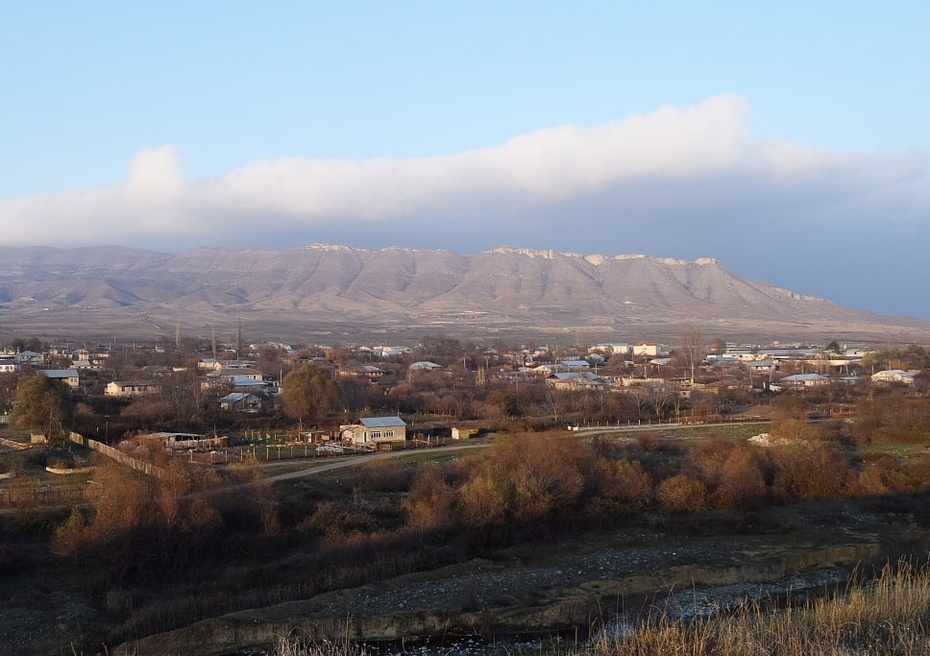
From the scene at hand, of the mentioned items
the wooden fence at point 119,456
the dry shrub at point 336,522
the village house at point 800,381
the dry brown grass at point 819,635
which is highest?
the dry brown grass at point 819,635

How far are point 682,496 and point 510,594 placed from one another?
820cm

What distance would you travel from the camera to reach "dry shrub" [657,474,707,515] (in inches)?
893

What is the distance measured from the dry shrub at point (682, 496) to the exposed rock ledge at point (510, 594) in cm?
224

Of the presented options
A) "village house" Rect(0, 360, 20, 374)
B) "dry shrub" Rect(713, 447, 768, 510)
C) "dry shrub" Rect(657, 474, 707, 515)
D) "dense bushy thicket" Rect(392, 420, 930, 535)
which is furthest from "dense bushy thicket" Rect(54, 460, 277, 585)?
"village house" Rect(0, 360, 20, 374)

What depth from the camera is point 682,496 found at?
22.9 m

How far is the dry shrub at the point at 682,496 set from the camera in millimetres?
22688

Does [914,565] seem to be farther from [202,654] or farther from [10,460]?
[10,460]

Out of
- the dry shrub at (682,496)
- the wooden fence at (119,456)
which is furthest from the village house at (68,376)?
the dry shrub at (682,496)

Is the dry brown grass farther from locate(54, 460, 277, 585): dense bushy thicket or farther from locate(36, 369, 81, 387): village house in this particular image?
locate(36, 369, 81, 387): village house

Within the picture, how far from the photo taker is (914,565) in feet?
56.9

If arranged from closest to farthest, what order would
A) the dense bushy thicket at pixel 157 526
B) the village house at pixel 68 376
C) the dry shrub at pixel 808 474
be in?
the dense bushy thicket at pixel 157 526, the dry shrub at pixel 808 474, the village house at pixel 68 376

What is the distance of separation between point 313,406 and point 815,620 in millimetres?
30678

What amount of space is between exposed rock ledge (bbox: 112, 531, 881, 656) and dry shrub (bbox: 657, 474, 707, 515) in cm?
224

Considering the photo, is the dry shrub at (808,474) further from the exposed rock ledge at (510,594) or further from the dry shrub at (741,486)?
the exposed rock ledge at (510,594)
